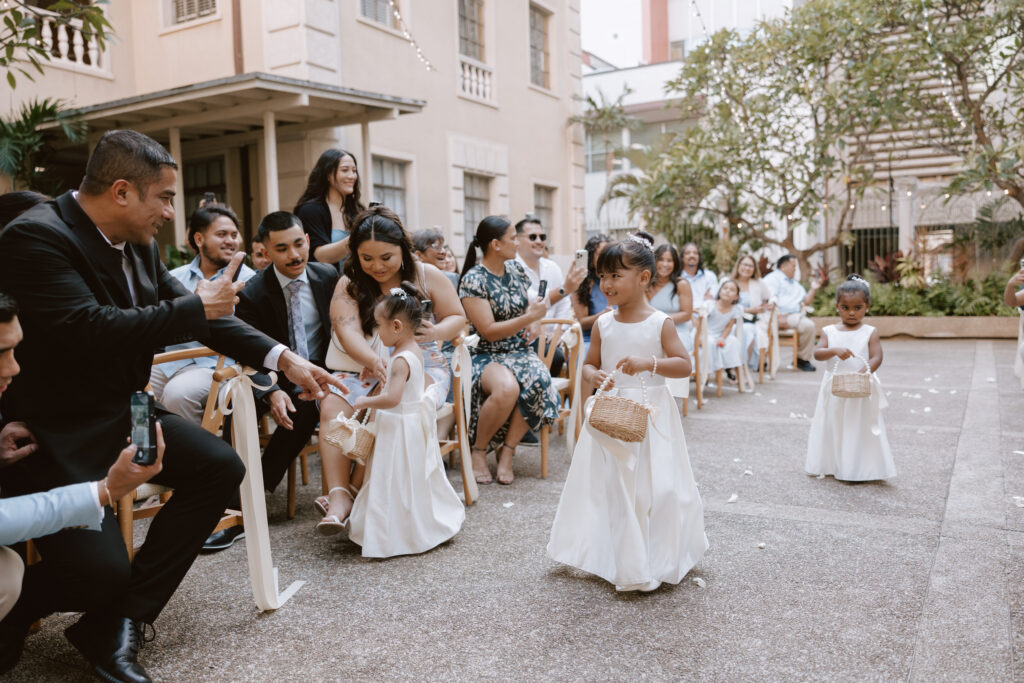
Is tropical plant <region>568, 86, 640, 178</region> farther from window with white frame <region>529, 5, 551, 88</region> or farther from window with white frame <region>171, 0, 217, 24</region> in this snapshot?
window with white frame <region>171, 0, 217, 24</region>

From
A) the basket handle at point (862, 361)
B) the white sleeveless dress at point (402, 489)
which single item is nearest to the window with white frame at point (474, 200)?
the basket handle at point (862, 361)

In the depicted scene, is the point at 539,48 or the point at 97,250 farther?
the point at 539,48

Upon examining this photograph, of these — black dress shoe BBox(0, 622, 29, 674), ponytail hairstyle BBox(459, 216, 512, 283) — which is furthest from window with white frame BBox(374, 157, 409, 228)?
black dress shoe BBox(0, 622, 29, 674)

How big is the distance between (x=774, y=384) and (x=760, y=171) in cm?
710

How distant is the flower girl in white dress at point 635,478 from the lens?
3.23 meters

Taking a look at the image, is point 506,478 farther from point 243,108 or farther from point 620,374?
point 243,108

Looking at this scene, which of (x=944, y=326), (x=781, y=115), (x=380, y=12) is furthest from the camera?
(x=781, y=115)

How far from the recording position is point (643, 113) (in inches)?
1010

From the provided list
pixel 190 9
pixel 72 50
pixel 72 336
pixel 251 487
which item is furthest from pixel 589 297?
pixel 72 50

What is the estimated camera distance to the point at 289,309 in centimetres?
437

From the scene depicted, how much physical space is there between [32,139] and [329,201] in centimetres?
572

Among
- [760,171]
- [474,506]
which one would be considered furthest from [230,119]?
[760,171]

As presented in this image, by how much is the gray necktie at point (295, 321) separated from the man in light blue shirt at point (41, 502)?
219cm

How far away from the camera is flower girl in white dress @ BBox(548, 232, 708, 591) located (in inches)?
127
